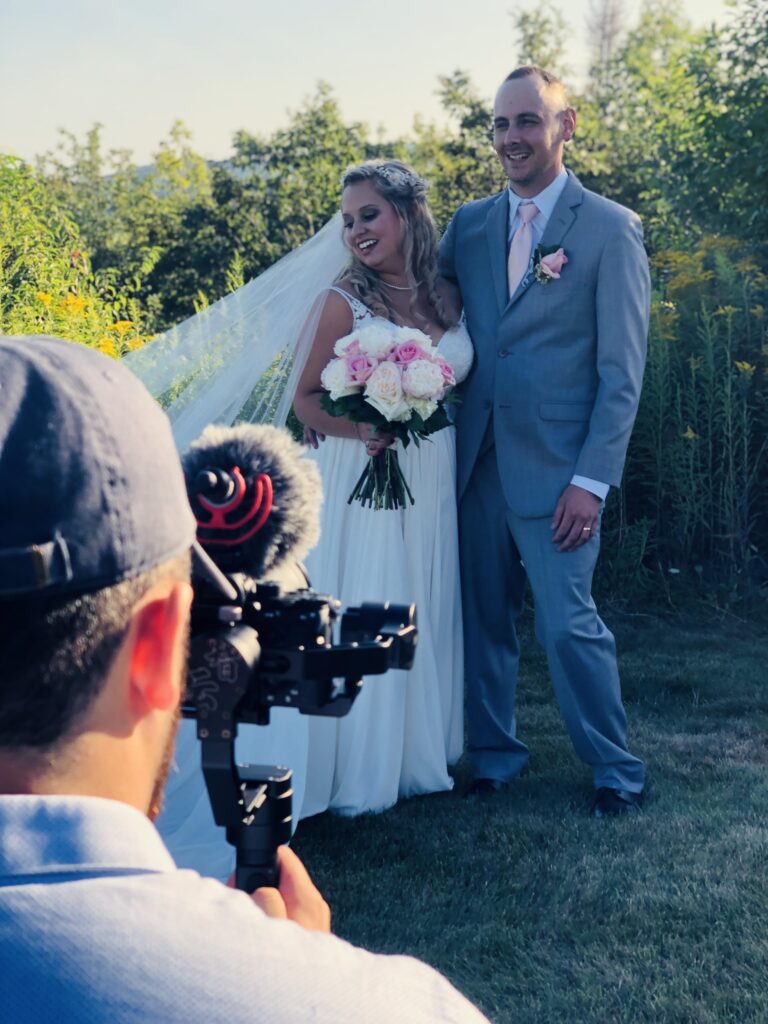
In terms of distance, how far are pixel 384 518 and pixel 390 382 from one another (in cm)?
63

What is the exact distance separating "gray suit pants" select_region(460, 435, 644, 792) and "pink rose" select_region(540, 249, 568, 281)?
673mm

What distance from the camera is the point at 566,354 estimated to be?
4609mm

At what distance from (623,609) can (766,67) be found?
16.8 feet

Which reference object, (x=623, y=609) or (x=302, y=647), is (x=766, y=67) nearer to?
(x=623, y=609)

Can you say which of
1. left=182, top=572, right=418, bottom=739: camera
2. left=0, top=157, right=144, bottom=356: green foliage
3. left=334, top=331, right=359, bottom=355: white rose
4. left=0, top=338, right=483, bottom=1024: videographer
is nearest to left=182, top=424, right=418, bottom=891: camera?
left=182, top=572, right=418, bottom=739: camera

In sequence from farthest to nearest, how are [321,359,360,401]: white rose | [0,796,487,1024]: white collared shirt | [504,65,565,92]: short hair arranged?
[504,65,565,92]: short hair, [321,359,360,401]: white rose, [0,796,487,1024]: white collared shirt

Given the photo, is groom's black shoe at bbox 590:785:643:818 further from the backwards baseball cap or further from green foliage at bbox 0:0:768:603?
the backwards baseball cap

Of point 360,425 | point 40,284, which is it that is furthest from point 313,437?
point 40,284

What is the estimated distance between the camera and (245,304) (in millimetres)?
4922

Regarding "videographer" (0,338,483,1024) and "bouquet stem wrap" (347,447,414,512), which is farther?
"bouquet stem wrap" (347,447,414,512)

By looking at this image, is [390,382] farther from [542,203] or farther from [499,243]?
[542,203]

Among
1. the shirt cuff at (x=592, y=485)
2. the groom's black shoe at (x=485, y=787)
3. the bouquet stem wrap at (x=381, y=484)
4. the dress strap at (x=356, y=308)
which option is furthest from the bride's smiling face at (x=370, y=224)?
the groom's black shoe at (x=485, y=787)

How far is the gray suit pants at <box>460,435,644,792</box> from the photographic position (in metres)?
4.66

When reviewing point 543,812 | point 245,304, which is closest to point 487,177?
point 245,304
